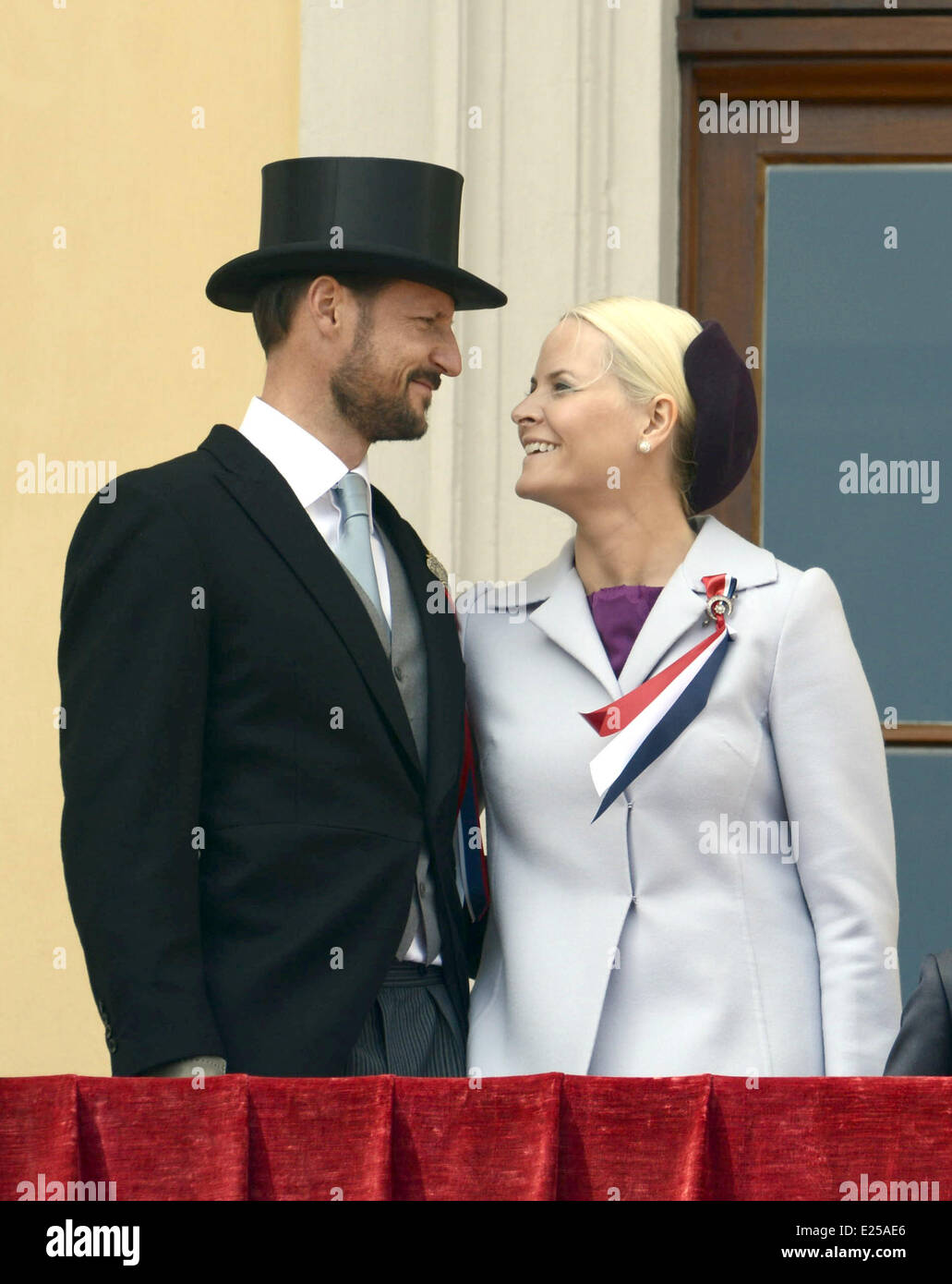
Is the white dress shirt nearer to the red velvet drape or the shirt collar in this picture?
the shirt collar

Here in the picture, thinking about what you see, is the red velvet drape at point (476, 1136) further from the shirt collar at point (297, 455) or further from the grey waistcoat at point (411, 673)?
the shirt collar at point (297, 455)

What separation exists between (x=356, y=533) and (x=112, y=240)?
46.3 inches

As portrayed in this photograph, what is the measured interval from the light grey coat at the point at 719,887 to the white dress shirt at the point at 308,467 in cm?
35

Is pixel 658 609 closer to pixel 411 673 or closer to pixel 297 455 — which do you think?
pixel 411 673

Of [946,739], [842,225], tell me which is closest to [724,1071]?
[946,739]

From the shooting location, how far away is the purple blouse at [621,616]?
272 cm

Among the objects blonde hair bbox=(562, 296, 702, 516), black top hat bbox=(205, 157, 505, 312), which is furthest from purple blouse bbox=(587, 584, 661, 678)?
black top hat bbox=(205, 157, 505, 312)

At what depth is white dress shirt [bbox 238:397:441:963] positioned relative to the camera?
2627 mm

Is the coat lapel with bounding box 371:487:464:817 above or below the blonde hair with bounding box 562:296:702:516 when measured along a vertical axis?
below

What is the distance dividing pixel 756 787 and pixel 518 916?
1.08 ft

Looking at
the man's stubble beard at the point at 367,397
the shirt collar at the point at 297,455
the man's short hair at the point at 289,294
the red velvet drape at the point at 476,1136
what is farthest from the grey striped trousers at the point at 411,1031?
the man's short hair at the point at 289,294

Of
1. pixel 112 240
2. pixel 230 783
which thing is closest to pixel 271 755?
pixel 230 783

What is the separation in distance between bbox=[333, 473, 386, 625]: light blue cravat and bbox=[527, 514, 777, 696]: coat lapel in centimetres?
26
